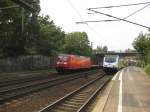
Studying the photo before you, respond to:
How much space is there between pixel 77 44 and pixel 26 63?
4807 cm

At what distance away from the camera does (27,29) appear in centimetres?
5566

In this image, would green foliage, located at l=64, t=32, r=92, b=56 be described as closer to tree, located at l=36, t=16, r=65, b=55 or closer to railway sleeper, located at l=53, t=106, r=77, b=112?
tree, located at l=36, t=16, r=65, b=55

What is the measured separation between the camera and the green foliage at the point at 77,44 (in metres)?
96.5

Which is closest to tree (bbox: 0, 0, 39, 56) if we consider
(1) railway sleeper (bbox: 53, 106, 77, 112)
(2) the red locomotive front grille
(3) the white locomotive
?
(2) the red locomotive front grille

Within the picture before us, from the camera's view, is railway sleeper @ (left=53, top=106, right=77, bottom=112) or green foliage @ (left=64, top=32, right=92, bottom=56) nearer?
railway sleeper @ (left=53, top=106, right=77, bottom=112)

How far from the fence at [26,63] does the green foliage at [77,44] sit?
84.5 feet

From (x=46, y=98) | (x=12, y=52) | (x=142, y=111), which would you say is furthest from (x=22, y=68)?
(x=142, y=111)

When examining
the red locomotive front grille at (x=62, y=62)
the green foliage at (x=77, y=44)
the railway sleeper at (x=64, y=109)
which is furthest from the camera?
the green foliage at (x=77, y=44)

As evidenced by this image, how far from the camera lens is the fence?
154ft

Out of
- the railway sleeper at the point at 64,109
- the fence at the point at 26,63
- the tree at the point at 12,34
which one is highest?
the tree at the point at 12,34

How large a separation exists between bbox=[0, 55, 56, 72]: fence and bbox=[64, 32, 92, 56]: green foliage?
25.8m

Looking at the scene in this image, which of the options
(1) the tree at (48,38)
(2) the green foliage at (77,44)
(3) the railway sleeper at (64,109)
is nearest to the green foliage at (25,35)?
(1) the tree at (48,38)

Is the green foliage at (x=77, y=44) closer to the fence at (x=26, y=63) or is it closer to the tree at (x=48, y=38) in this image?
the tree at (x=48, y=38)

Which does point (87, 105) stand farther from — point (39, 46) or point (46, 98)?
point (39, 46)
